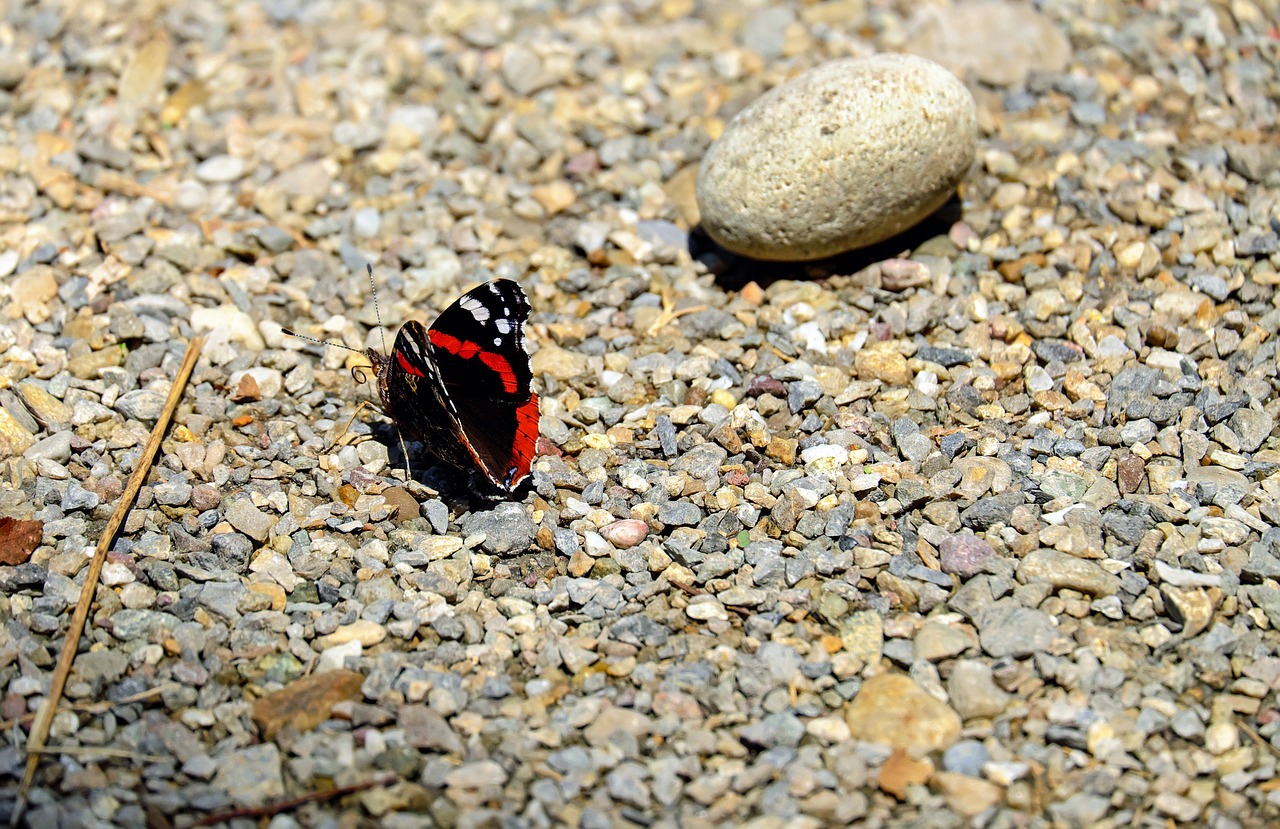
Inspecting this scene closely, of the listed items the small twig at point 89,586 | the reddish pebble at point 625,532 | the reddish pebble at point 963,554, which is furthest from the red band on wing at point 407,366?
the reddish pebble at point 963,554

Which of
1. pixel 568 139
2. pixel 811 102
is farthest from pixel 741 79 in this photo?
pixel 811 102

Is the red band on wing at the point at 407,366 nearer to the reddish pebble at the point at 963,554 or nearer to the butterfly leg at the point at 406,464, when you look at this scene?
the butterfly leg at the point at 406,464

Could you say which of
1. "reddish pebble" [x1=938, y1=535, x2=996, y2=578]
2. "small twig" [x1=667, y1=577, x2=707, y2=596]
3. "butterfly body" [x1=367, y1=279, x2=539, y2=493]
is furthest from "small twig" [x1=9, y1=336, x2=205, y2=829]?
"reddish pebble" [x1=938, y1=535, x2=996, y2=578]

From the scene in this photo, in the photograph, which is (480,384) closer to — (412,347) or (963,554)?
(412,347)

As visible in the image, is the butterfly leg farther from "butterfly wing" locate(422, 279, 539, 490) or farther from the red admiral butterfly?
"butterfly wing" locate(422, 279, 539, 490)

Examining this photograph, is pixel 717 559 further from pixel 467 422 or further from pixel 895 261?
pixel 895 261

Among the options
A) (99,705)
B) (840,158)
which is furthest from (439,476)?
(840,158)
